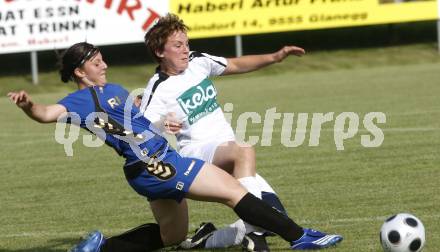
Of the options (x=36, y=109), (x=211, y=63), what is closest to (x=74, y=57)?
(x=36, y=109)

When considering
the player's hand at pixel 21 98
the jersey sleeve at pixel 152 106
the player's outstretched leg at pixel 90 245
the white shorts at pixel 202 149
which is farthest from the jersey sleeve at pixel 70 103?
the white shorts at pixel 202 149

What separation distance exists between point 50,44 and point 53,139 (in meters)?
8.63

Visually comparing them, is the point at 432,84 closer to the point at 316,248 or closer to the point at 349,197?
the point at 349,197

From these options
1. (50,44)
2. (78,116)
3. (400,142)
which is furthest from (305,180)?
(50,44)

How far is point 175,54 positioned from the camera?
7504mm

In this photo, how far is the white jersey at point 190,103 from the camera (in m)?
7.53

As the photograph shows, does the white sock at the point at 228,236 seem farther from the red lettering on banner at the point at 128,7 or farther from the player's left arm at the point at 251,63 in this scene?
the red lettering on banner at the point at 128,7

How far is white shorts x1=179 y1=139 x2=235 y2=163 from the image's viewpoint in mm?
7551

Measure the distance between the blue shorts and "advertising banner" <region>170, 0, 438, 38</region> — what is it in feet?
58.6

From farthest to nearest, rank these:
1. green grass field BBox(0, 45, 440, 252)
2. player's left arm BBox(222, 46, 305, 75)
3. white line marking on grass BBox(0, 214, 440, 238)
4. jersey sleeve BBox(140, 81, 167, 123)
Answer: green grass field BBox(0, 45, 440, 252) → white line marking on grass BBox(0, 214, 440, 238) → player's left arm BBox(222, 46, 305, 75) → jersey sleeve BBox(140, 81, 167, 123)

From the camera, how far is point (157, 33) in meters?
7.45

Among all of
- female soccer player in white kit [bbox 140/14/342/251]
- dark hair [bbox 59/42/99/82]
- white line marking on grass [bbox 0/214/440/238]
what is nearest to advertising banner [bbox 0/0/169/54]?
white line marking on grass [bbox 0/214/440/238]

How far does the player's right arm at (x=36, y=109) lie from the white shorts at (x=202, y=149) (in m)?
1.38

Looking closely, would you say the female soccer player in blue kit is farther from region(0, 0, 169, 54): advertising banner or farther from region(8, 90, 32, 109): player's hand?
region(0, 0, 169, 54): advertising banner
